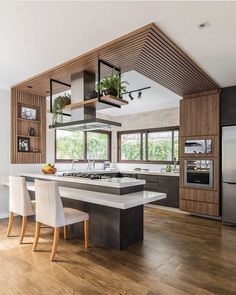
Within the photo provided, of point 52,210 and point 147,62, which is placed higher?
point 147,62

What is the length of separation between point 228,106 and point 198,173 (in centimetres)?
144

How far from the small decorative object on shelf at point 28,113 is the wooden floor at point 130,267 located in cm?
243

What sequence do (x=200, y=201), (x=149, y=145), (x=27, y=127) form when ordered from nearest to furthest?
(x=200, y=201) → (x=27, y=127) → (x=149, y=145)

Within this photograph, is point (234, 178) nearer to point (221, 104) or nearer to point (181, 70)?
point (221, 104)

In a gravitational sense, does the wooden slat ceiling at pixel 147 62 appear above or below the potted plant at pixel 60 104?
above

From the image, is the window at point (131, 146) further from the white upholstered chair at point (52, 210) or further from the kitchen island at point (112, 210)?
the white upholstered chair at point (52, 210)

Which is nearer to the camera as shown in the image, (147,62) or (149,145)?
(147,62)

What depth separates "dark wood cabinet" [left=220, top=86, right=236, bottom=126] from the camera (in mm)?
4152

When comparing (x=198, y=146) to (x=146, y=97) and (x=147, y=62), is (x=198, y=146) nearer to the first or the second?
(x=146, y=97)

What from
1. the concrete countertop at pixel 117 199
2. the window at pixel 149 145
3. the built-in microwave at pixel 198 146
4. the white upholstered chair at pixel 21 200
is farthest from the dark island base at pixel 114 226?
the window at pixel 149 145

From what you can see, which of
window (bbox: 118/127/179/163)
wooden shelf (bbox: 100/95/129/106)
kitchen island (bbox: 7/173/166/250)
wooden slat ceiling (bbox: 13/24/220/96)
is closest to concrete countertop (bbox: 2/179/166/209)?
kitchen island (bbox: 7/173/166/250)

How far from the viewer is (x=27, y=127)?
4.92m

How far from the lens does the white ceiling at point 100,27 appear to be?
2045 mm

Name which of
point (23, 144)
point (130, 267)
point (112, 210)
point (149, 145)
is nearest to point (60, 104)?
point (23, 144)
